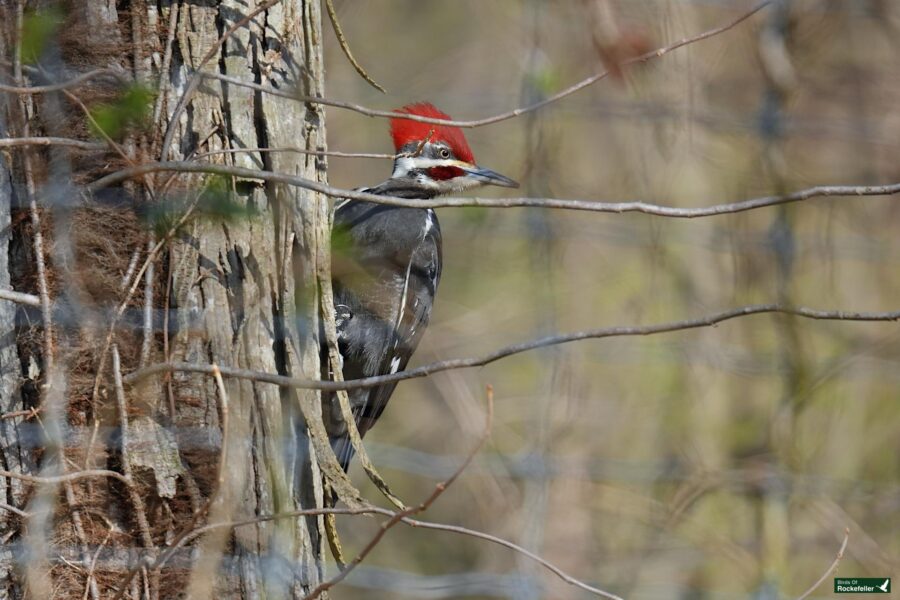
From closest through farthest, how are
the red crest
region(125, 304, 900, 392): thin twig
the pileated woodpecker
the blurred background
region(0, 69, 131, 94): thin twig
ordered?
region(125, 304, 900, 392): thin twig < region(0, 69, 131, 94): thin twig < the pileated woodpecker < the red crest < the blurred background

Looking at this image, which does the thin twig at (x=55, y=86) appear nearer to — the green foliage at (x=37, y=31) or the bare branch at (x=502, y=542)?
the green foliage at (x=37, y=31)

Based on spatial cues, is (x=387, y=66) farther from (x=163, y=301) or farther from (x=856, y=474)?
(x=163, y=301)

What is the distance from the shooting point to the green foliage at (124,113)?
146 cm

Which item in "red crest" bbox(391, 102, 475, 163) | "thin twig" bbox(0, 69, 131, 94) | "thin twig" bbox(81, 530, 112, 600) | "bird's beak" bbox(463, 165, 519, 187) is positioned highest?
"red crest" bbox(391, 102, 475, 163)

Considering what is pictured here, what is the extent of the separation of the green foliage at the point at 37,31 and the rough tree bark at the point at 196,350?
1.2 inches

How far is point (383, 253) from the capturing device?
2574 millimetres

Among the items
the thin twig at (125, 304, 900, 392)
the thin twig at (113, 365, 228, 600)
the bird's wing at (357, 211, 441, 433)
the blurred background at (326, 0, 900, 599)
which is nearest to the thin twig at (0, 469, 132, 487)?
the thin twig at (113, 365, 228, 600)

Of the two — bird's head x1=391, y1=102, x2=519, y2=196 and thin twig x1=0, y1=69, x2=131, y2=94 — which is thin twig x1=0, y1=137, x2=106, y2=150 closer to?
thin twig x1=0, y1=69, x2=131, y2=94

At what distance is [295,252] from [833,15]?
2731 millimetres

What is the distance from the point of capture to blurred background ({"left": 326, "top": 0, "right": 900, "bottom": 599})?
354 cm

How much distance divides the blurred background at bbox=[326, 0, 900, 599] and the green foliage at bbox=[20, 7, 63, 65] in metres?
1.65

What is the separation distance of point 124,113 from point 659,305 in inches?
118

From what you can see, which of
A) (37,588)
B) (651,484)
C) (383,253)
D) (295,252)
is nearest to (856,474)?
(651,484)

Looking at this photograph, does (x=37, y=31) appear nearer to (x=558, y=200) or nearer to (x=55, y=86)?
(x=55, y=86)
